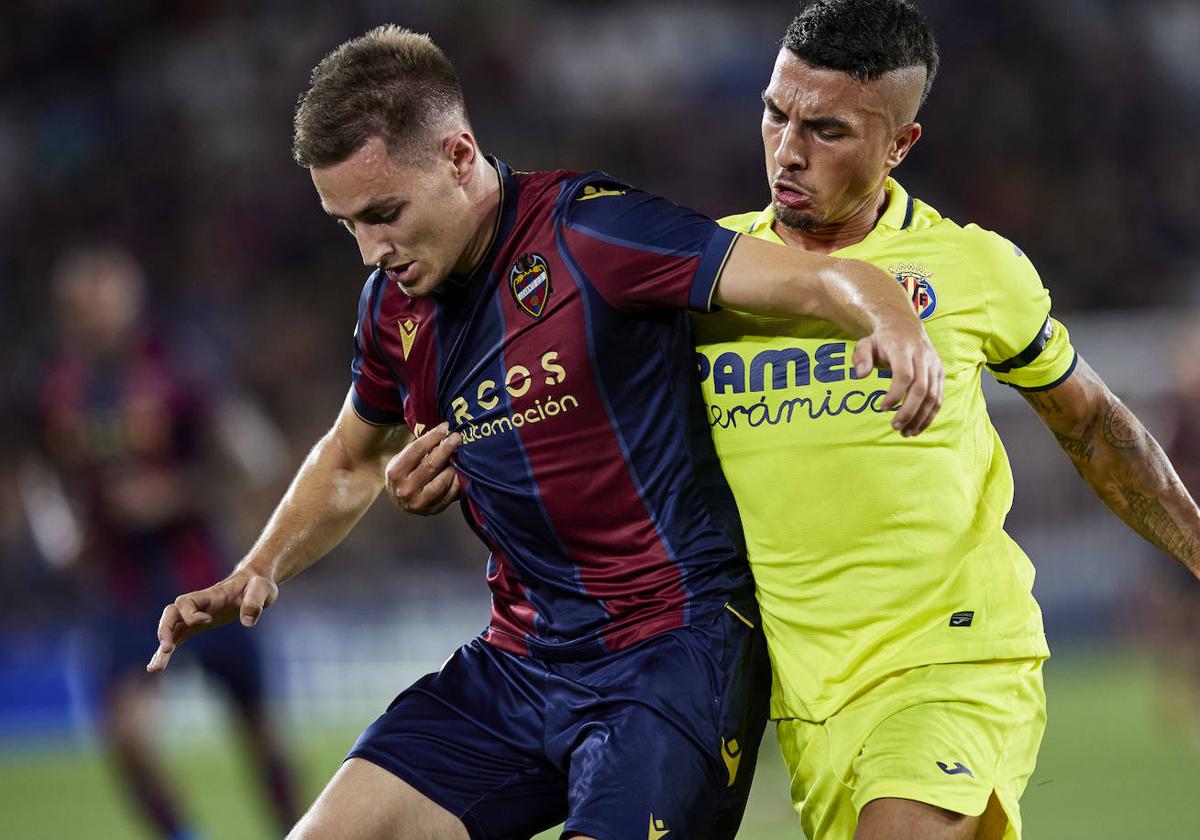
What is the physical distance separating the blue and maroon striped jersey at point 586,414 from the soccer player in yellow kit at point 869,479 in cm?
14

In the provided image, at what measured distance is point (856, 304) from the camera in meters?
3.10

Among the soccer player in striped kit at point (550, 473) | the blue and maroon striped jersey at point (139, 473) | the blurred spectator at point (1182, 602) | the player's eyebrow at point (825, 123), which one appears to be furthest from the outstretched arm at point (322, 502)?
the blurred spectator at point (1182, 602)

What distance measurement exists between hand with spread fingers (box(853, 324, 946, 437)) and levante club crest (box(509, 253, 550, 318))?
812 mm

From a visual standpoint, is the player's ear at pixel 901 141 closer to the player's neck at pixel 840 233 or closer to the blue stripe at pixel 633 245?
the player's neck at pixel 840 233

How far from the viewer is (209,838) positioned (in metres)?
8.12

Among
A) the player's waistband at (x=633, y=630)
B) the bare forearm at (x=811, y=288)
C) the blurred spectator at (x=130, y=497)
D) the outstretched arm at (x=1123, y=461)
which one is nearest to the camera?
the bare forearm at (x=811, y=288)

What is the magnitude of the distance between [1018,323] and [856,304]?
2.36ft

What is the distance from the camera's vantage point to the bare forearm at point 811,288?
308 cm

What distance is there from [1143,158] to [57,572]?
11.7 m

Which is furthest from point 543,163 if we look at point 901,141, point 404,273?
point 404,273

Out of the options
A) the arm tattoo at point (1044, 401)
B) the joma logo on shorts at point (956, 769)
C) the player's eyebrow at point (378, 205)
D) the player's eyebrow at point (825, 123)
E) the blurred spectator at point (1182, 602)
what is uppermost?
the player's eyebrow at point (378, 205)

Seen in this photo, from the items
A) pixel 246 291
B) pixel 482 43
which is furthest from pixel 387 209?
pixel 482 43

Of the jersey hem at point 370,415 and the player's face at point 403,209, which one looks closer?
the player's face at point 403,209

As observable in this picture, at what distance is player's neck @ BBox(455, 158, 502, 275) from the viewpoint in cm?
357
